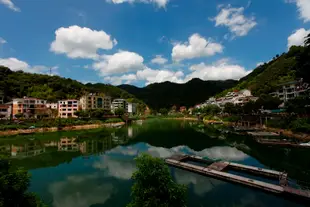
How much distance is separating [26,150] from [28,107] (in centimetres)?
3565

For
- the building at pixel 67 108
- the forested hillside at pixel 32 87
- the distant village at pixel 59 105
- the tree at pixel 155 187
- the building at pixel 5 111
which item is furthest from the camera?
the forested hillside at pixel 32 87

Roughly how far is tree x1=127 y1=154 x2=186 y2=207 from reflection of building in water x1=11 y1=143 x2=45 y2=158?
25700mm

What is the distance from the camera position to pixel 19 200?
700cm

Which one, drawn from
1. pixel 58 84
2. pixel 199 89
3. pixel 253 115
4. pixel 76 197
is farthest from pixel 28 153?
pixel 199 89

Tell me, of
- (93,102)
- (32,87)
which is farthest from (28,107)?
(32,87)

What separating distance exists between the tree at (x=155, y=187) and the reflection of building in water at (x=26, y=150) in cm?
2570

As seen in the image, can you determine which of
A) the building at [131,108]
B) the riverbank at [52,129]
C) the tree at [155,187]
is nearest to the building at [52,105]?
the riverbank at [52,129]

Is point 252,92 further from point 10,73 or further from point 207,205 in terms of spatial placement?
point 10,73

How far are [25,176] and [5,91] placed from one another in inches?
3173

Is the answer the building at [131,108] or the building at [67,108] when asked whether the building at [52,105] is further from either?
the building at [131,108]

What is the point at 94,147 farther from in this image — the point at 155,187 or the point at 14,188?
the point at 155,187

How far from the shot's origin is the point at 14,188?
676cm

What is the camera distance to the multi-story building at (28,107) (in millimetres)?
54375

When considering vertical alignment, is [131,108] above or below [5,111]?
above
